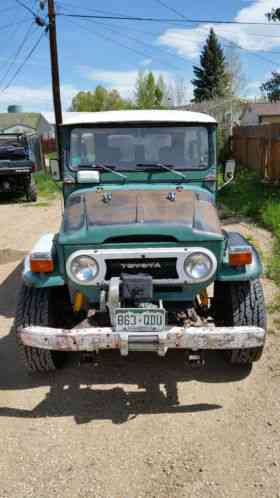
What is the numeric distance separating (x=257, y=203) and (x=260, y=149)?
4143mm

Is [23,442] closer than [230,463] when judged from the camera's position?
No

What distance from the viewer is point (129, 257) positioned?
316cm

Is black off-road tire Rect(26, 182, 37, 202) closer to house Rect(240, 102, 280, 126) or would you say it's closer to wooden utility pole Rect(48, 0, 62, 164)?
wooden utility pole Rect(48, 0, 62, 164)

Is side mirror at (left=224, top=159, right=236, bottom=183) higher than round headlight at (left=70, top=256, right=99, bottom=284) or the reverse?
higher

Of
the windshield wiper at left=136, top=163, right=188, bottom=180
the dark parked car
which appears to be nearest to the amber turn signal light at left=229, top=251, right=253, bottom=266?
the windshield wiper at left=136, top=163, right=188, bottom=180

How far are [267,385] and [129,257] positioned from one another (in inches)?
57.6

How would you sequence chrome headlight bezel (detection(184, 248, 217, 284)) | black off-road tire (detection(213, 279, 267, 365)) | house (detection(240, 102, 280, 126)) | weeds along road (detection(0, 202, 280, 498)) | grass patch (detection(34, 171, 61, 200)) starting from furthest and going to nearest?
house (detection(240, 102, 280, 126)) < grass patch (detection(34, 171, 61, 200)) < black off-road tire (detection(213, 279, 267, 365)) < chrome headlight bezel (detection(184, 248, 217, 284)) < weeds along road (detection(0, 202, 280, 498))

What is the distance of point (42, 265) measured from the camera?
341 centimetres

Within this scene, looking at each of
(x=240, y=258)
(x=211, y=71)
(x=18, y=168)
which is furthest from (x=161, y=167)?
(x=211, y=71)

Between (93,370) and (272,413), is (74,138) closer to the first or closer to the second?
(93,370)

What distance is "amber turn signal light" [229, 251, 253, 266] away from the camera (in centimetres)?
337

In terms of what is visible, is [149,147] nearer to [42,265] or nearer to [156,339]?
[42,265]

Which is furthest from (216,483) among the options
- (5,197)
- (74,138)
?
(5,197)

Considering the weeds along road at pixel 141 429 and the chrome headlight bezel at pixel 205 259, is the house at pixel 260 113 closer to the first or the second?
the weeds along road at pixel 141 429
